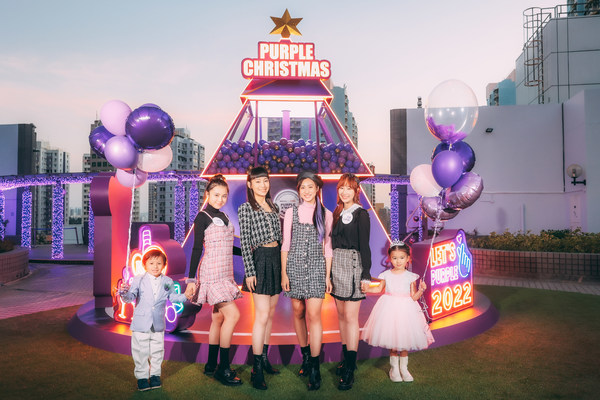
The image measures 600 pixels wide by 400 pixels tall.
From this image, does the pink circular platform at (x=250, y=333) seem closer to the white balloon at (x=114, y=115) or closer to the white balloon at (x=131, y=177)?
the white balloon at (x=131, y=177)

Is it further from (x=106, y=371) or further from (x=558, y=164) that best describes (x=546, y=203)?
(x=106, y=371)

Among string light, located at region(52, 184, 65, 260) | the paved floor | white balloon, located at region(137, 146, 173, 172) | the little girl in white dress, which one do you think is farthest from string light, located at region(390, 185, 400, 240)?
the little girl in white dress

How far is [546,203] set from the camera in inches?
650

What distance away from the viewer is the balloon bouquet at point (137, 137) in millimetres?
4414

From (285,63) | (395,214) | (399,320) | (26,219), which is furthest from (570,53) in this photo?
(26,219)

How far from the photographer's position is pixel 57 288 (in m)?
9.17

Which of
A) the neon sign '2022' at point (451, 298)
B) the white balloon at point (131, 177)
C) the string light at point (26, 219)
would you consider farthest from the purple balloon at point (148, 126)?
the string light at point (26, 219)

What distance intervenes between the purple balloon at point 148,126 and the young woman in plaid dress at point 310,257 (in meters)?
1.79

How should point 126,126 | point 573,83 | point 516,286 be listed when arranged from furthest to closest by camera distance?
1. point 573,83
2. point 516,286
3. point 126,126

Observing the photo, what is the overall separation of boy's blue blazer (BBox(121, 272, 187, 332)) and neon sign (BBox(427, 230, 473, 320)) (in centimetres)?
290

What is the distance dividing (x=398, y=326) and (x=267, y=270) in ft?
3.94

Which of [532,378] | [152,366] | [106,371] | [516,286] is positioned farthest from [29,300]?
[516,286]

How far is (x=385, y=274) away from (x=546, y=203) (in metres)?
15.3

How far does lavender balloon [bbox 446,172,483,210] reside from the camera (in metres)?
Answer: 5.05
